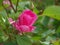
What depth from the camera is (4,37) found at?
2.37ft

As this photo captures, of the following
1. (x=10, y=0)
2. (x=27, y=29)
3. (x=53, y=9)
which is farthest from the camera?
(x=53, y=9)

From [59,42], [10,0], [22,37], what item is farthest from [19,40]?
[59,42]

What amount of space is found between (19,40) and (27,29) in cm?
6

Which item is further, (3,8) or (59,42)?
(59,42)

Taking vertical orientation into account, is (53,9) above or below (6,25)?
above

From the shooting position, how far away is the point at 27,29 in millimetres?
663

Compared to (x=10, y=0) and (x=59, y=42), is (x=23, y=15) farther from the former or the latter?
(x=59, y=42)

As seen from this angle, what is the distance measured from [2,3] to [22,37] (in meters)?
0.15

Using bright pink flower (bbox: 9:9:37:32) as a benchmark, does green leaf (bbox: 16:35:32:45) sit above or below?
below

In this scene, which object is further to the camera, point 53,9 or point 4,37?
point 53,9

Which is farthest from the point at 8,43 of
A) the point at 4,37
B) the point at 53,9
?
the point at 53,9

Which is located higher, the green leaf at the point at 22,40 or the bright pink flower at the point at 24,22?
the bright pink flower at the point at 24,22

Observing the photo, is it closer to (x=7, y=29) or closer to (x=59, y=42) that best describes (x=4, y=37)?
(x=7, y=29)

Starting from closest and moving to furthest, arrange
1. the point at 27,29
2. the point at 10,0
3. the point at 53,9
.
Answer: the point at 27,29 → the point at 10,0 → the point at 53,9
